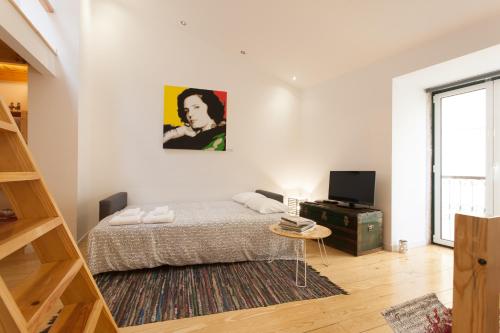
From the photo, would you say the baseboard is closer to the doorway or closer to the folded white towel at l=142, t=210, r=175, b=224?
the doorway

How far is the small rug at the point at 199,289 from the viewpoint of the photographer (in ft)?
6.54

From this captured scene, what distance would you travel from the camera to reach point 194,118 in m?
4.38

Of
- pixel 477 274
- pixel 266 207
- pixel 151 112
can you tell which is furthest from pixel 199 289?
pixel 151 112

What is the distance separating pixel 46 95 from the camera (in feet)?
10.5

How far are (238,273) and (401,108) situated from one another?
3094 millimetres

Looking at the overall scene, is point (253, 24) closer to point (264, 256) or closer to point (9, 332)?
point (264, 256)

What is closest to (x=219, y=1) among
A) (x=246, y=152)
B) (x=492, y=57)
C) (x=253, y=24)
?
(x=253, y=24)

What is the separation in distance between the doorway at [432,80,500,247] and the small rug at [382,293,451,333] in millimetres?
3247

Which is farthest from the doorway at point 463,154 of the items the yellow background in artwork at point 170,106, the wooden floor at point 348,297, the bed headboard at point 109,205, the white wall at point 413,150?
the bed headboard at point 109,205

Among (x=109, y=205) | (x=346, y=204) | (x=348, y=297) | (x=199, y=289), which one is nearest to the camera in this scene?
(x=348, y=297)

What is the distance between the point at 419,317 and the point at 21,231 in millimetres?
1309

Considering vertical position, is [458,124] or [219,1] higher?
[219,1]

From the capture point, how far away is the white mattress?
2.58m

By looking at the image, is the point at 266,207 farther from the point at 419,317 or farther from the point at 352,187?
the point at 419,317
